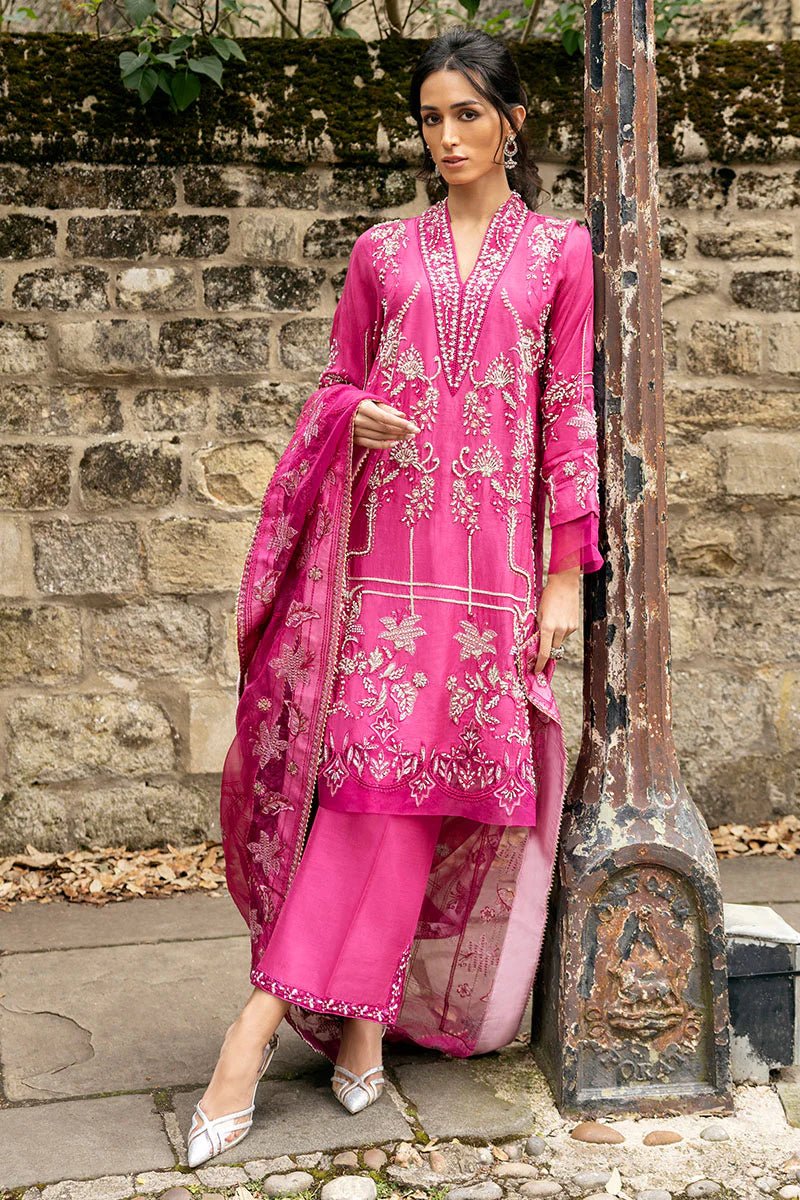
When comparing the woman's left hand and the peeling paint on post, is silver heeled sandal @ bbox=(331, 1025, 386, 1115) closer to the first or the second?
the peeling paint on post

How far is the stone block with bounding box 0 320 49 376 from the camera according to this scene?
4062mm

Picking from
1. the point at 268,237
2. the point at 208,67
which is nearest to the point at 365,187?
the point at 268,237

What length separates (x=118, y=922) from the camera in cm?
380

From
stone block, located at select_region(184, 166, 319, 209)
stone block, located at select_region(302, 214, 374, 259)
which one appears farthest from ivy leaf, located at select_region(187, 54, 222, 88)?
stone block, located at select_region(302, 214, 374, 259)

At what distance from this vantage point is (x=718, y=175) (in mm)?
4281

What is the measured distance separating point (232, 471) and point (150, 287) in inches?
23.0

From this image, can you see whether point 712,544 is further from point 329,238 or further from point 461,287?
point 461,287

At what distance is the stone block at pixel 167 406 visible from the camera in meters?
4.14

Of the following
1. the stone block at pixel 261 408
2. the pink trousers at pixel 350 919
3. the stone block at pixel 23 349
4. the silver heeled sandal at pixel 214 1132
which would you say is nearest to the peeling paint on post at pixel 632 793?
the pink trousers at pixel 350 919

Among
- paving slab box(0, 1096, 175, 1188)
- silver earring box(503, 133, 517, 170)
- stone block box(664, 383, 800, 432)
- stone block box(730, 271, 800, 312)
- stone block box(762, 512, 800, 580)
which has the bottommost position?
paving slab box(0, 1096, 175, 1188)

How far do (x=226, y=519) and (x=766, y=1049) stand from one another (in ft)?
7.27

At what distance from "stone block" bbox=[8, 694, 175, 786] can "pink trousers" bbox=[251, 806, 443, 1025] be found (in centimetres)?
173

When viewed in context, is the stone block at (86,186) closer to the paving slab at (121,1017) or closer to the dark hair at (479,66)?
the dark hair at (479,66)

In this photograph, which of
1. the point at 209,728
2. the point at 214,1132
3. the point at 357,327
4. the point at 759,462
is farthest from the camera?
the point at 759,462
